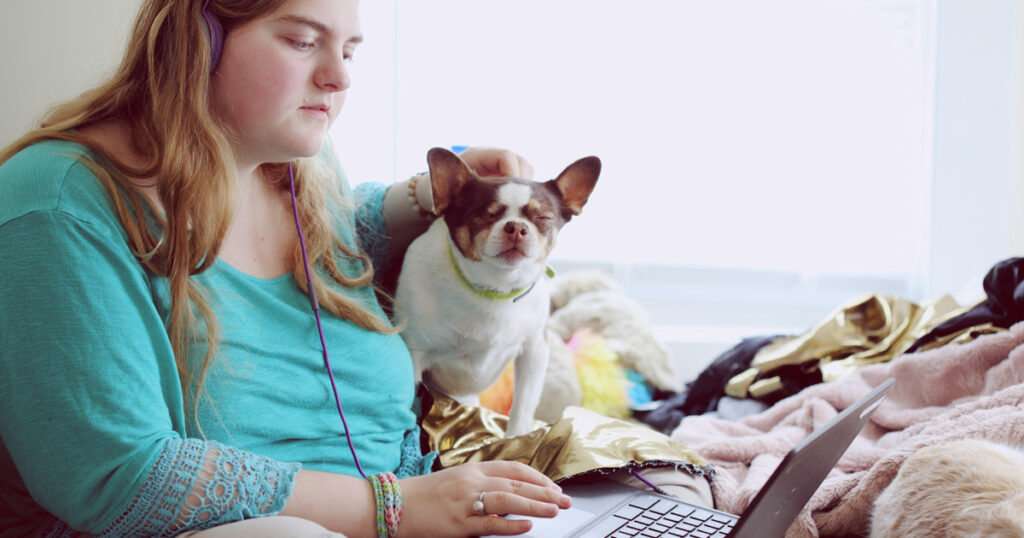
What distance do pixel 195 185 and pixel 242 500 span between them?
Answer: 1.04ft

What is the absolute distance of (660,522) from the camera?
0.86 metres

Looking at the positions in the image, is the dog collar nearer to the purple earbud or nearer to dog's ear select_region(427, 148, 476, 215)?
dog's ear select_region(427, 148, 476, 215)

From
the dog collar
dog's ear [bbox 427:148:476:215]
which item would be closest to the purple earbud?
dog's ear [bbox 427:148:476:215]

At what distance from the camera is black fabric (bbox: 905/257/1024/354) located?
4.88ft

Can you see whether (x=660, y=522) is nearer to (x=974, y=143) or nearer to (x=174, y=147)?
(x=174, y=147)

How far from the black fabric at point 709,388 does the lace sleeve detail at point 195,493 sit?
49.5 inches

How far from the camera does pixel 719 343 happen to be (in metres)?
2.48

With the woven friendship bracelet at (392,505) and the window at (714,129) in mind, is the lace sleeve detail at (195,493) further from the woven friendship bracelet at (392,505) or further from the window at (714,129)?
the window at (714,129)

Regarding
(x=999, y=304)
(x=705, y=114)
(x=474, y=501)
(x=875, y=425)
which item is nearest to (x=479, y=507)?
(x=474, y=501)

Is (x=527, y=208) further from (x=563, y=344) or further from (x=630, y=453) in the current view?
(x=563, y=344)

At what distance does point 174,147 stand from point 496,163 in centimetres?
55

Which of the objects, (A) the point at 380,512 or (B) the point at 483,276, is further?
(B) the point at 483,276

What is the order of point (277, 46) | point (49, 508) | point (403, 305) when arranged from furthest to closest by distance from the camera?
1. point (403, 305)
2. point (277, 46)
3. point (49, 508)

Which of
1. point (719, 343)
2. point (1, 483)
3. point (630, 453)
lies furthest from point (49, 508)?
point (719, 343)
